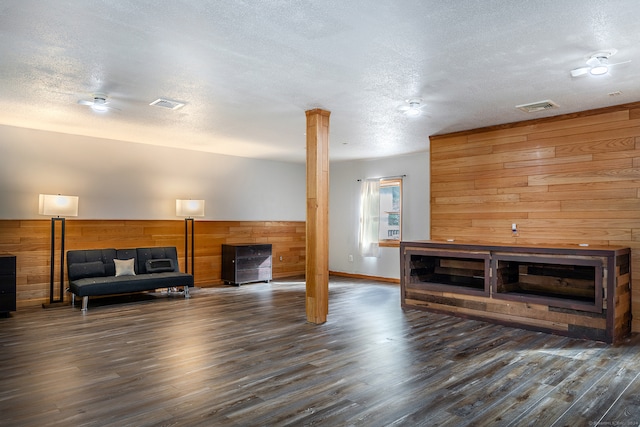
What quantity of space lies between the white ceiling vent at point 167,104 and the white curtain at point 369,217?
479 centimetres

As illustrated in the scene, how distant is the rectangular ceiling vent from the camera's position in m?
4.63

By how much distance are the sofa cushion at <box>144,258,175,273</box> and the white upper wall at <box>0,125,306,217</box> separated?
90 centimetres

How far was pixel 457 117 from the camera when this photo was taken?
531 cm

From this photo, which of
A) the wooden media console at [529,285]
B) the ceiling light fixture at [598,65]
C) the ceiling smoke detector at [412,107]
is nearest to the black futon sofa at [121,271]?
the wooden media console at [529,285]

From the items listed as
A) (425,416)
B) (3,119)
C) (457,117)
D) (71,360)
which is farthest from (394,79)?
(3,119)

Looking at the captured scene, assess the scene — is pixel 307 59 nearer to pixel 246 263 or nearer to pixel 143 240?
pixel 143 240

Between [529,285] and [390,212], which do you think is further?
[390,212]

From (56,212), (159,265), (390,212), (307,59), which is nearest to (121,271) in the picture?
(159,265)

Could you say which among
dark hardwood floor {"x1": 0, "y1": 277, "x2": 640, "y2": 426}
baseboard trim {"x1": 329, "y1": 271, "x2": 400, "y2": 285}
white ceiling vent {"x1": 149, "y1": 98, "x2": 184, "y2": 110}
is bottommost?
dark hardwood floor {"x1": 0, "y1": 277, "x2": 640, "y2": 426}

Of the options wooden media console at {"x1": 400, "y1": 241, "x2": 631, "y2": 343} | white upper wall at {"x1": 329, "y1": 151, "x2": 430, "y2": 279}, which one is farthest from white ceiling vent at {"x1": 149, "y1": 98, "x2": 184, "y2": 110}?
white upper wall at {"x1": 329, "y1": 151, "x2": 430, "y2": 279}

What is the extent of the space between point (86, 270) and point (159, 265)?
1.04 metres

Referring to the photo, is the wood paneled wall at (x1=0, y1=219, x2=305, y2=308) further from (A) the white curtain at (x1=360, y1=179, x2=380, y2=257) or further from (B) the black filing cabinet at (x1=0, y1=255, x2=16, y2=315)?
(A) the white curtain at (x1=360, y1=179, x2=380, y2=257)

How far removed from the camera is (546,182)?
17.3ft

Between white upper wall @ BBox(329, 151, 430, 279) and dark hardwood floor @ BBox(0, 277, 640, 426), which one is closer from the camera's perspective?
dark hardwood floor @ BBox(0, 277, 640, 426)
